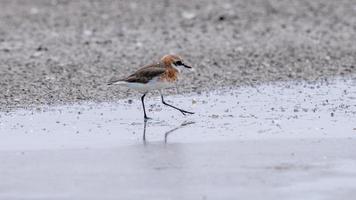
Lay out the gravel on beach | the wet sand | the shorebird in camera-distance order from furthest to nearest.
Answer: the gravel on beach
the shorebird
the wet sand

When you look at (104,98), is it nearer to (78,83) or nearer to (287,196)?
(78,83)

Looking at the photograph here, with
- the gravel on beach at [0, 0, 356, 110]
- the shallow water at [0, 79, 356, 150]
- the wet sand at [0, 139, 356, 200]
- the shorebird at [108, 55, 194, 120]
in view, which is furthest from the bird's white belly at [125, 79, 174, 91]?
the wet sand at [0, 139, 356, 200]

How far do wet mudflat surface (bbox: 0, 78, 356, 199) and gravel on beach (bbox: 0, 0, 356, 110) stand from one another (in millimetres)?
1062

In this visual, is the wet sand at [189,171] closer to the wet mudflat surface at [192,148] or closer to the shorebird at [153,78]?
the wet mudflat surface at [192,148]

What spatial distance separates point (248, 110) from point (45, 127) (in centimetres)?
241

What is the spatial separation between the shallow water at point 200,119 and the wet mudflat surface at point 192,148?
0.01m

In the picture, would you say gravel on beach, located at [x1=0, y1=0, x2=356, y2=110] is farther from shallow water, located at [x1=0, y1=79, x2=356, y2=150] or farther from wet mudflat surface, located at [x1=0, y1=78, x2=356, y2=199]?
wet mudflat surface, located at [x1=0, y1=78, x2=356, y2=199]

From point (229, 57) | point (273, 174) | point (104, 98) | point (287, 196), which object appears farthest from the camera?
point (229, 57)

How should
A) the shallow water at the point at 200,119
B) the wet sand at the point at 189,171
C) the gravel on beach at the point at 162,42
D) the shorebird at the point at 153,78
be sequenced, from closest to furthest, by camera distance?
the wet sand at the point at 189,171
the shallow water at the point at 200,119
the shorebird at the point at 153,78
the gravel on beach at the point at 162,42

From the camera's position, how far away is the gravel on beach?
13.7 metres

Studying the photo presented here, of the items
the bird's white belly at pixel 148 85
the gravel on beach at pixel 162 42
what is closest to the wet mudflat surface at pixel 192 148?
Result: the bird's white belly at pixel 148 85

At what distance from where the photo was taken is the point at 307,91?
12938mm

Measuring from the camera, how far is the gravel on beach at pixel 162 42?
45.0 feet

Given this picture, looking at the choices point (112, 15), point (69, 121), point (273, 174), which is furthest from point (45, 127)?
point (112, 15)
